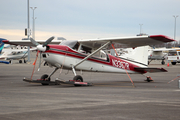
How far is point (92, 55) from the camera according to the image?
15445 mm

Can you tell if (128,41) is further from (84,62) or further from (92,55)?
(84,62)

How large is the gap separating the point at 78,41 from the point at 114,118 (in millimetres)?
9484

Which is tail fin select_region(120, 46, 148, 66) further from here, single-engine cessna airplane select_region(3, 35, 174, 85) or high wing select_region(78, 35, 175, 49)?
high wing select_region(78, 35, 175, 49)

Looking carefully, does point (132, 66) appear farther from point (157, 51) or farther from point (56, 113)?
point (157, 51)

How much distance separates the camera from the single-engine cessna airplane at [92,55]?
546 inches

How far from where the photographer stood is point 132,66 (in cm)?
1716

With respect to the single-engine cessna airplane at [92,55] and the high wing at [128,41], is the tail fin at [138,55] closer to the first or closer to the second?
the single-engine cessna airplane at [92,55]

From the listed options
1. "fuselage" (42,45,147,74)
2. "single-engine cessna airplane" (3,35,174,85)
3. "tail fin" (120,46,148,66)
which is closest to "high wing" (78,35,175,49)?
"single-engine cessna airplane" (3,35,174,85)

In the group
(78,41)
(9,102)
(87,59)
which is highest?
(78,41)

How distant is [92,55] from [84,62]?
0.63 metres

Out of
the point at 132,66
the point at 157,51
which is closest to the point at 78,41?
the point at 132,66

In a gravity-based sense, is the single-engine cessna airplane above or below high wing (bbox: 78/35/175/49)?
below

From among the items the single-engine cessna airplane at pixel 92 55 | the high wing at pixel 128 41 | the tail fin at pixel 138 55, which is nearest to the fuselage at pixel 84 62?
the single-engine cessna airplane at pixel 92 55

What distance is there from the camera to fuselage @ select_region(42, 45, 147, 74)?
1384 centimetres
